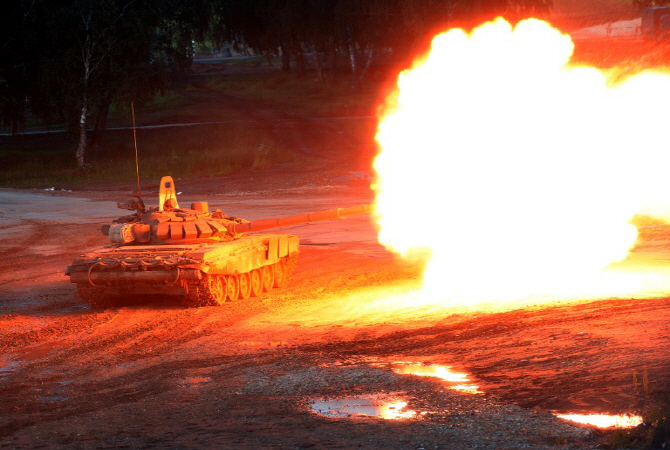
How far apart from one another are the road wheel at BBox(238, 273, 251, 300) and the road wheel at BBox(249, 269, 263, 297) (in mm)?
82

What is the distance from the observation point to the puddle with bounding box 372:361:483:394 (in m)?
10.8

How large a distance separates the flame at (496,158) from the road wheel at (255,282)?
3.36 m

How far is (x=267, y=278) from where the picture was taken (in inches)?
765

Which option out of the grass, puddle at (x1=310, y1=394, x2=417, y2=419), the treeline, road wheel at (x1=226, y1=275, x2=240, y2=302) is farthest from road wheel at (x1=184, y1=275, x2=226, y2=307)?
the grass

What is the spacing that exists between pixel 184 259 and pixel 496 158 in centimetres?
807

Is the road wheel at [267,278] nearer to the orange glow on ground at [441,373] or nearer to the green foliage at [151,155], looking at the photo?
the orange glow on ground at [441,373]

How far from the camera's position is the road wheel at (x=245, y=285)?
60.0 ft

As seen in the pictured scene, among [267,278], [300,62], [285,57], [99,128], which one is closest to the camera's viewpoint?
[267,278]

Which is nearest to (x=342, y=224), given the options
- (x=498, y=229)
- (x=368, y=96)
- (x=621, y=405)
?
(x=498, y=229)

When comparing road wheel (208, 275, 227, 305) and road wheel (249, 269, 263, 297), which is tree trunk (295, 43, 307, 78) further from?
road wheel (208, 275, 227, 305)

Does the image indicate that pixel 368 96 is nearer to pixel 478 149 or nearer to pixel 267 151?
pixel 267 151

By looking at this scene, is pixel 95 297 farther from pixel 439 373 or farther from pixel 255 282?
pixel 439 373

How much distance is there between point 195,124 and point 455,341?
50555 mm

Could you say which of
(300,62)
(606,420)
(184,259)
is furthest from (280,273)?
(300,62)
